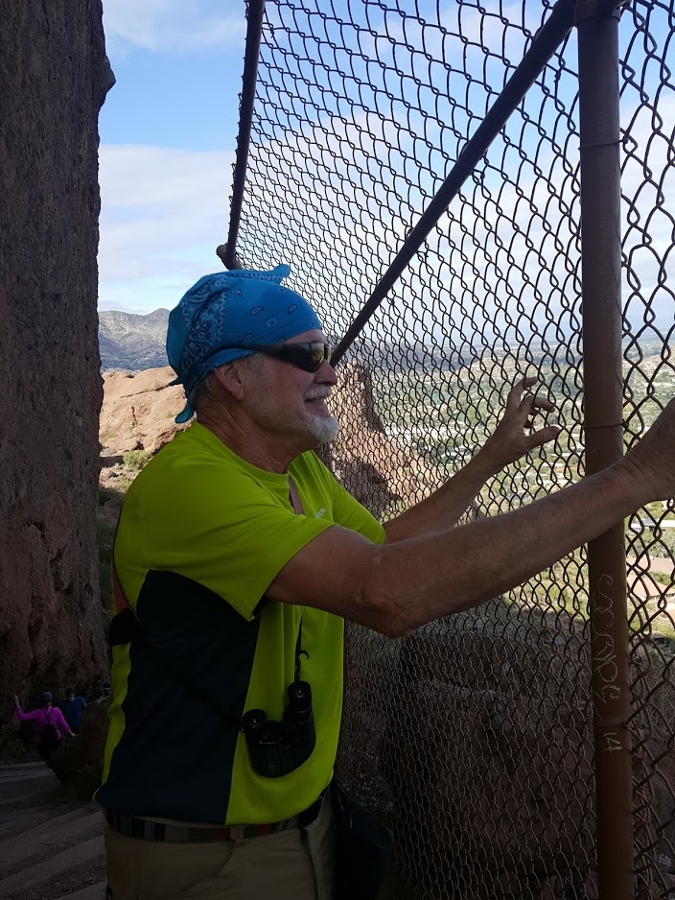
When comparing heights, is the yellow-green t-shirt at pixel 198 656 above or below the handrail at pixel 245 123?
below

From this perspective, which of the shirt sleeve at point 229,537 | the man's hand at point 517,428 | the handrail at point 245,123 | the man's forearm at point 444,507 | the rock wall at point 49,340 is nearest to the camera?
the shirt sleeve at point 229,537

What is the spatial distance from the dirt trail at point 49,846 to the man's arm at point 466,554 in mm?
2887

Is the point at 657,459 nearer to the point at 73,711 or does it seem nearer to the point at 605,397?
the point at 605,397

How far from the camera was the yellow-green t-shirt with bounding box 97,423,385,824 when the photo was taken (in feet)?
5.48

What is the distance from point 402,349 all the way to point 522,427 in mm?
1060

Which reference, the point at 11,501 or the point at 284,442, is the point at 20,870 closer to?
the point at 284,442

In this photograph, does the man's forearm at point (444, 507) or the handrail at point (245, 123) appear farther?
the handrail at point (245, 123)

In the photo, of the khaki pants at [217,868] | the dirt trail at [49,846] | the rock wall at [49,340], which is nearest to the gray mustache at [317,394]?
the khaki pants at [217,868]

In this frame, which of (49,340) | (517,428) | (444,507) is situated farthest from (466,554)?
(49,340)

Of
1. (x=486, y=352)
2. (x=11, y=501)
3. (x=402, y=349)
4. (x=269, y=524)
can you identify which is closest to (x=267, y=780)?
(x=269, y=524)

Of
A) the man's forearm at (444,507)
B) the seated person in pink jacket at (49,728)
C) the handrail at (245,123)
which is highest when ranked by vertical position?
the handrail at (245,123)

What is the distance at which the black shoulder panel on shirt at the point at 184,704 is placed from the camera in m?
1.81

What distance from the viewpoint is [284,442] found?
6.88 feet

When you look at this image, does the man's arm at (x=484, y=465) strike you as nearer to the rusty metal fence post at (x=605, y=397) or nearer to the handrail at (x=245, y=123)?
the rusty metal fence post at (x=605, y=397)
